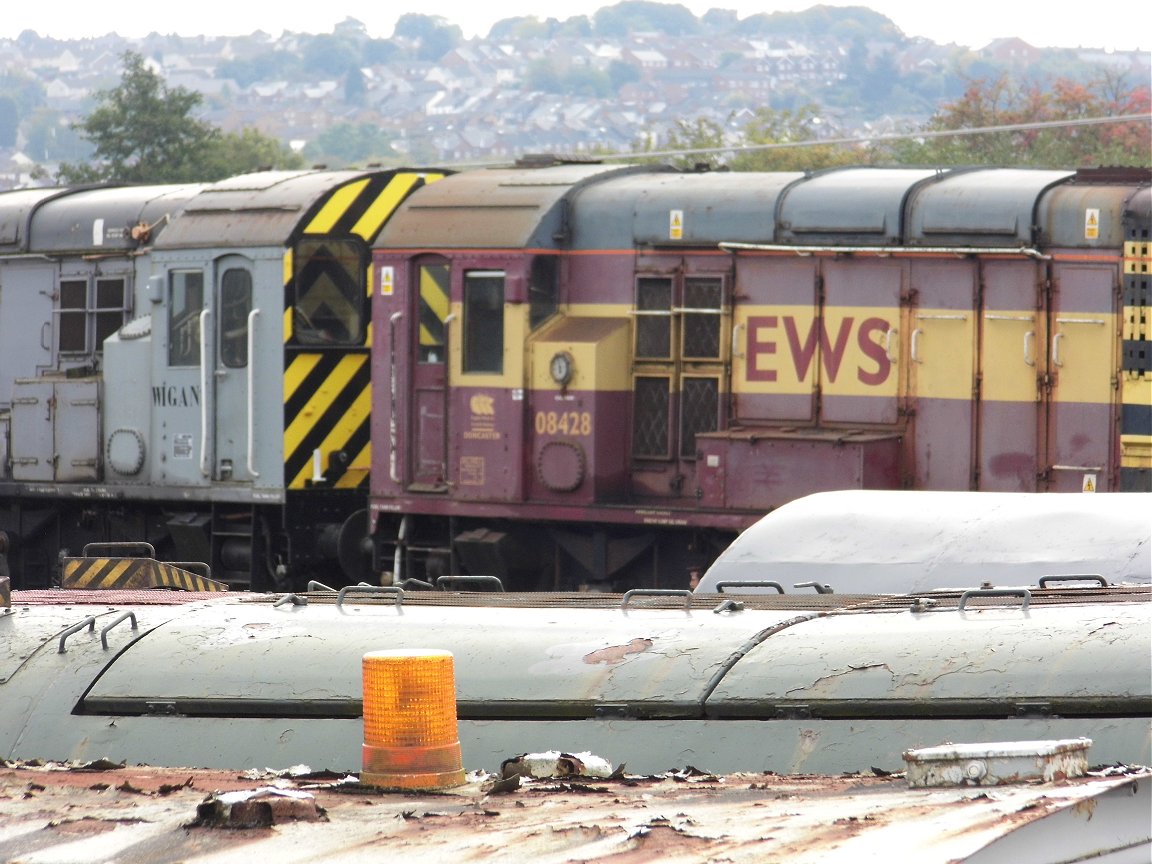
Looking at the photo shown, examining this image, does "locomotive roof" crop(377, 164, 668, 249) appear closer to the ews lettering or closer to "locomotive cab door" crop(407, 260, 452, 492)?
"locomotive cab door" crop(407, 260, 452, 492)

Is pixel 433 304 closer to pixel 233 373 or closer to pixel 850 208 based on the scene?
pixel 233 373

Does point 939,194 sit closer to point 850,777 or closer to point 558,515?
point 558,515

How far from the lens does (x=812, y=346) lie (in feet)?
45.4

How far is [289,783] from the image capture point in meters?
4.61

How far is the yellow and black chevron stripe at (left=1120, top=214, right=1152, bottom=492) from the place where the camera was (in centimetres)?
1252

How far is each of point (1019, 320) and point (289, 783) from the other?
940cm

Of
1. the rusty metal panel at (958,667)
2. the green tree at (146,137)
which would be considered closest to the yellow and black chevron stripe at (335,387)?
the rusty metal panel at (958,667)

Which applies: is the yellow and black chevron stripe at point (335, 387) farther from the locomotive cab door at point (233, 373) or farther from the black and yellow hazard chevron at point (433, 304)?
the black and yellow hazard chevron at point (433, 304)

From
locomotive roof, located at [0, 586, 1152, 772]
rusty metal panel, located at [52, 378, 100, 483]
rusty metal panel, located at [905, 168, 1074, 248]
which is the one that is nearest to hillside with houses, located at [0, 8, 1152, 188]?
rusty metal panel, located at [52, 378, 100, 483]

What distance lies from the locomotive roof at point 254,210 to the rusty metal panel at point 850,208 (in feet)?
12.9

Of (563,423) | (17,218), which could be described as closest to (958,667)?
(563,423)

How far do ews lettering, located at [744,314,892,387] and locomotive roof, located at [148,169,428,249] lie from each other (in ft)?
12.8

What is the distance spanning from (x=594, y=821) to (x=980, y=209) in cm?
994

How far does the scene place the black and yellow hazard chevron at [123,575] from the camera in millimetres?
8219
